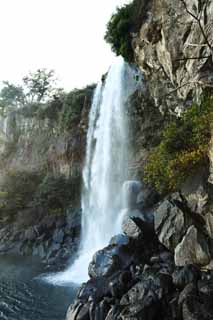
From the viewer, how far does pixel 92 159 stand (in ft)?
60.4

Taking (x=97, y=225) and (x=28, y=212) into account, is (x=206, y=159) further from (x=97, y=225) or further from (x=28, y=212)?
(x=28, y=212)

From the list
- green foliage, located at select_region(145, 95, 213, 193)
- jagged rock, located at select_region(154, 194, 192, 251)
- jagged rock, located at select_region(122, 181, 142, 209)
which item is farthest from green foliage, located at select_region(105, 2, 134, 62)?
jagged rock, located at select_region(154, 194, 192, 251)

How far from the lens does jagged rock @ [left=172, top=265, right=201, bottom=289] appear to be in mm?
6971

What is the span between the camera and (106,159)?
17.3m

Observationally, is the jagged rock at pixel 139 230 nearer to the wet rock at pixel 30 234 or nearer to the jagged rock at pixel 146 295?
the jagged rock at pixel 146 295

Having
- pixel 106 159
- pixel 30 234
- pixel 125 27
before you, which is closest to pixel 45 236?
pixel 30 234

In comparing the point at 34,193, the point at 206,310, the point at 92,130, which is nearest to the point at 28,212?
the point at 34,193

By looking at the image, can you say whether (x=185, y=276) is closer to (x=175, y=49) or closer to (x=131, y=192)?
(x=131, y=192)

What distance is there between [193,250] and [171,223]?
132cm

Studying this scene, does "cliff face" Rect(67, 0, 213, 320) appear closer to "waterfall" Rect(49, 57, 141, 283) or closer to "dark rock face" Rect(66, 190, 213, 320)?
"dark rock face" Rect(66, 190, 213, 320)

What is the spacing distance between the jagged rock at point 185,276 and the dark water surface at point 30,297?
338cm

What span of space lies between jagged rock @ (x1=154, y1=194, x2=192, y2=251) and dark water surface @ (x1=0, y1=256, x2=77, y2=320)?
3.52 m

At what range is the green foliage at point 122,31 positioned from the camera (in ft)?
47.4

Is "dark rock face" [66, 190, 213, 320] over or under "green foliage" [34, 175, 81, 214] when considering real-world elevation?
under
